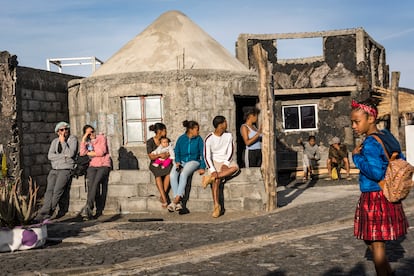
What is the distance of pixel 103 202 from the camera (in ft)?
34.1

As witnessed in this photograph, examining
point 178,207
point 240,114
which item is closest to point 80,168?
point 178,207

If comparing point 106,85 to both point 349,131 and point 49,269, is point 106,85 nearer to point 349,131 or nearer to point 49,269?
point 49,269

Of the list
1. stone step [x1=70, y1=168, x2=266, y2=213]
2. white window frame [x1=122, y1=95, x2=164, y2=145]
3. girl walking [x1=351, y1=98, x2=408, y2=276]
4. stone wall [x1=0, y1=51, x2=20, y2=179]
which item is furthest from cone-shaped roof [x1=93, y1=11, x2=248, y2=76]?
girl walking [x1=351, y1=98, x2=408, y2=276]

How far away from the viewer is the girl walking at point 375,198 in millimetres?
4434

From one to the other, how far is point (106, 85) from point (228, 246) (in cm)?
663

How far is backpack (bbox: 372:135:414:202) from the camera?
4.34 m

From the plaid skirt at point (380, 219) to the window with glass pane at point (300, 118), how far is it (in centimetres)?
1527

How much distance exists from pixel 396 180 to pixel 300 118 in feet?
50.9

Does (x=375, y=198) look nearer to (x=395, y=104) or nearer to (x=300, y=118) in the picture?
(x=395, y=104)

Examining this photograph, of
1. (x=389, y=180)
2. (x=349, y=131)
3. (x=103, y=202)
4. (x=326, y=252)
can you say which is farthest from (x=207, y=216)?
(x=349, y=131)

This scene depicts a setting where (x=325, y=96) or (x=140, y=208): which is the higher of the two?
(x=325, y=96)

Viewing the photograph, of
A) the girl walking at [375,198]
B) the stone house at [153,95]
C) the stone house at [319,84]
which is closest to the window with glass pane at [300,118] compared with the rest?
the stone house at [319,84]

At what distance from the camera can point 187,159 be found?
9.86 m

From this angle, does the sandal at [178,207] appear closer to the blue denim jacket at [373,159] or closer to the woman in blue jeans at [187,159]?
the woman in blue jeans at [187,159]
